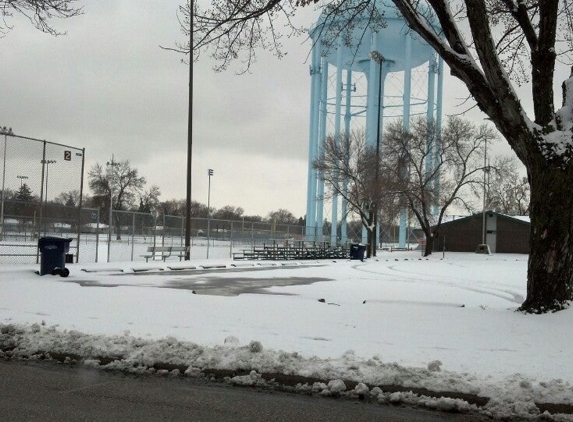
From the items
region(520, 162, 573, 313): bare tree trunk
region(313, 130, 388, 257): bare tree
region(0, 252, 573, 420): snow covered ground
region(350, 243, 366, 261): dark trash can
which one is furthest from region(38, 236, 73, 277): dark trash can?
region(313, 130, 388, 257): bare tree

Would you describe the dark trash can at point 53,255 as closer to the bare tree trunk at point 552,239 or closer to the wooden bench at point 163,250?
the wooden bench at point 163,250

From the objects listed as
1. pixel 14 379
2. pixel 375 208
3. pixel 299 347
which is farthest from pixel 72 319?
pixel 375 208

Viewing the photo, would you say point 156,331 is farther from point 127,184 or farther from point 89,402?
point 127,184

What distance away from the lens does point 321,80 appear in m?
57.7

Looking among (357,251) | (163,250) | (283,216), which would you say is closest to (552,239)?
(163,250)

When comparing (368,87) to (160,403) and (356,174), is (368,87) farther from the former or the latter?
(160,403)

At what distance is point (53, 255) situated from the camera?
1627cm

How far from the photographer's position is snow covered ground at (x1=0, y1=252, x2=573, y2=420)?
19.2 ft

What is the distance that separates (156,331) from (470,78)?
6.62 metres

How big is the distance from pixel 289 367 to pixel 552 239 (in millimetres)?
5846

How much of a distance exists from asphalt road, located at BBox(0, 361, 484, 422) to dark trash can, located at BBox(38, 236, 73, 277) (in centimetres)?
1060

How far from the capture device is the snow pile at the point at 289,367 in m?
5.32

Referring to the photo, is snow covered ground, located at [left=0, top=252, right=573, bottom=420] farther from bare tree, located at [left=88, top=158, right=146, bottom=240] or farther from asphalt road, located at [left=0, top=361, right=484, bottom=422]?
bare tree, located at [left=88, top=158, right=146, bottom=240]

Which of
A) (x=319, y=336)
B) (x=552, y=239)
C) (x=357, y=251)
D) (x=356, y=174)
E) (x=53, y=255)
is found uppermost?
(x=356, y=174)
